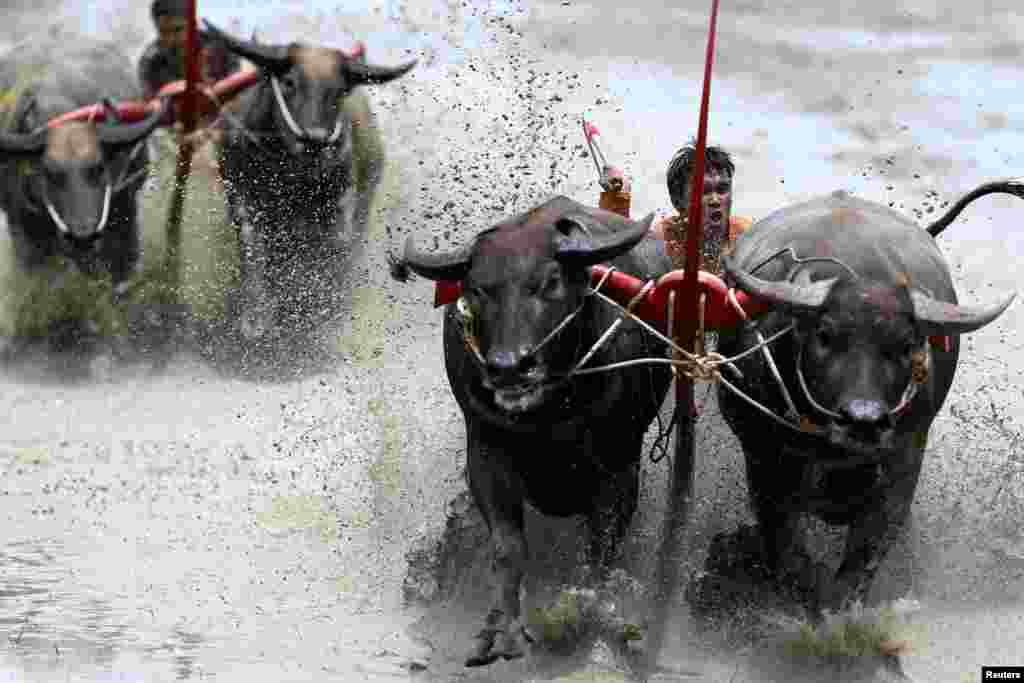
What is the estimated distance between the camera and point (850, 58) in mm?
19312

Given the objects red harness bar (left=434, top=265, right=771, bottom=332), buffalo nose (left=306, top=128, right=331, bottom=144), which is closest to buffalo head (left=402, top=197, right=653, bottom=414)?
red harness bar (left=434, top=265, right=771, bottom=332)

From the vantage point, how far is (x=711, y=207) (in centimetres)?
1004

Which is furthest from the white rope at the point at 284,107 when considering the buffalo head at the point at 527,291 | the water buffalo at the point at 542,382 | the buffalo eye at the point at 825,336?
the buffalo eye at the point at 825,336

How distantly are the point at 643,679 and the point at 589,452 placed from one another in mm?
828

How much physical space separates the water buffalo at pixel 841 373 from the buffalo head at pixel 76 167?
204 inches

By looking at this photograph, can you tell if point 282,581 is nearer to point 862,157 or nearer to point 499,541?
point 499,541

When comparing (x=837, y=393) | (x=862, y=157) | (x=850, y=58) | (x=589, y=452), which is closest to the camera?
(x=837, y=393)

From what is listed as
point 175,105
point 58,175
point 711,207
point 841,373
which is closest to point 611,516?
point 841,373

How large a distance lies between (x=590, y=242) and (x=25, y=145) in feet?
20.3

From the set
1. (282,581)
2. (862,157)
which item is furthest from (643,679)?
(862,157)

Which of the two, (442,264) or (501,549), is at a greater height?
(442,264)

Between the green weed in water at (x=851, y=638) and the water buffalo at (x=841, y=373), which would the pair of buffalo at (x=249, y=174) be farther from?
the green weed in water at (x=851, y=638)

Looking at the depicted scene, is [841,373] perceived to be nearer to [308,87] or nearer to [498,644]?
[498,644]

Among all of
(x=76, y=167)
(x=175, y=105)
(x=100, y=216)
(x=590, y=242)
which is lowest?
(x=100, y=216)
